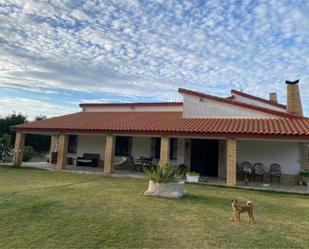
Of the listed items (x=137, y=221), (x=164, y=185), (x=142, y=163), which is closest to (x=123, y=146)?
(x=142, y=163)

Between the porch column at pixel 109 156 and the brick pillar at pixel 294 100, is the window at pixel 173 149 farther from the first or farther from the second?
the brick pillar at pixel 294 100

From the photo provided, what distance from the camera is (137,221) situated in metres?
6.91

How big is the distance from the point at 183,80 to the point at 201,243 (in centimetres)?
1743

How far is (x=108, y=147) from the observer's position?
54.6ft

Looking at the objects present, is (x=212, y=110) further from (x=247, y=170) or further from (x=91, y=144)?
(x=91, y=144)

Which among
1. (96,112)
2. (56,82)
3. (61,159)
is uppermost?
(56,82)

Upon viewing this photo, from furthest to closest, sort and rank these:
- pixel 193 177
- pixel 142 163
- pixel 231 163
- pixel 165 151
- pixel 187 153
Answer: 1. pixel 187 153
2. pixel 142 163
3. pixel 165 151
4. pixel 193 177
5. pixel 231 163

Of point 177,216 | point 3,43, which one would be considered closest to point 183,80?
point 3,43

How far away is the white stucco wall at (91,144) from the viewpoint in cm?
2055

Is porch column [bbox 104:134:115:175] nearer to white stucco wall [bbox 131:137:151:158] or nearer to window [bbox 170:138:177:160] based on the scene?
white stucco wall [bbox 131:137:151:158]

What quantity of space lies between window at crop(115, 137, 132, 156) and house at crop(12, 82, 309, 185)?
7 cm

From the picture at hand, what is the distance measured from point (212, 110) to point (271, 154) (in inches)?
165

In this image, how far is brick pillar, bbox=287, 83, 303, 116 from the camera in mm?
17625

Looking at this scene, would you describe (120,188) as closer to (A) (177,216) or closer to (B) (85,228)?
(A) (177,216)
